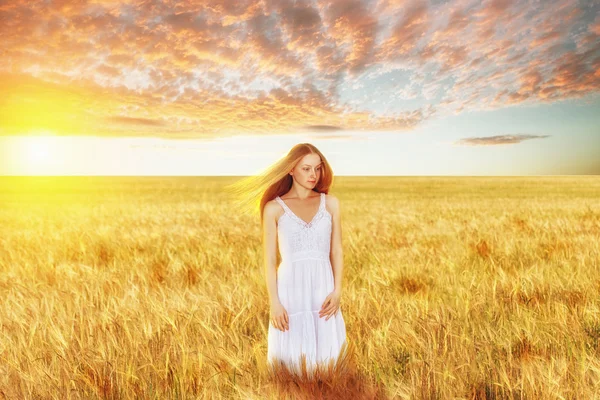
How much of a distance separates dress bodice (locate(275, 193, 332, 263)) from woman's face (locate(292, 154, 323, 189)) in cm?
17

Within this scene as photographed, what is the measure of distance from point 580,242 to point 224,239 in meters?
5.43

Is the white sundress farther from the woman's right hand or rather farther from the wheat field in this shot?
the wheat field

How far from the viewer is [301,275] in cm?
233

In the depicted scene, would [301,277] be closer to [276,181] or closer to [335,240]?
[335,240]

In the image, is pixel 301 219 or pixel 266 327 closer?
pixel 301 219

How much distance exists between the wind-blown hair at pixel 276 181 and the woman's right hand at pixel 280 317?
0.54 metres

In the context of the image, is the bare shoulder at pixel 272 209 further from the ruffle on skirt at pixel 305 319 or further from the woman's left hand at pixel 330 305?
the woman's left hand at pixel 330 305

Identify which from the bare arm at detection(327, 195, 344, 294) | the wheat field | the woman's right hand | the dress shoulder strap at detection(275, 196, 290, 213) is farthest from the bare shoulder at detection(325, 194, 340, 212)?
the wheat field

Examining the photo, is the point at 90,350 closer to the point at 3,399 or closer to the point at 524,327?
the point at 3,399

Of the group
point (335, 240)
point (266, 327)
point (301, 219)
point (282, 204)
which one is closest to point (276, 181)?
point (282, 204)

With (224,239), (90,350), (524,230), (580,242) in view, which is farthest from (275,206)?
(524,230)

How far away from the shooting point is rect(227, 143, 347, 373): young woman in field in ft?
7.51

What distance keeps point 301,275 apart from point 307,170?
581 millimetres

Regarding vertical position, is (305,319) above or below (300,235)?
below
